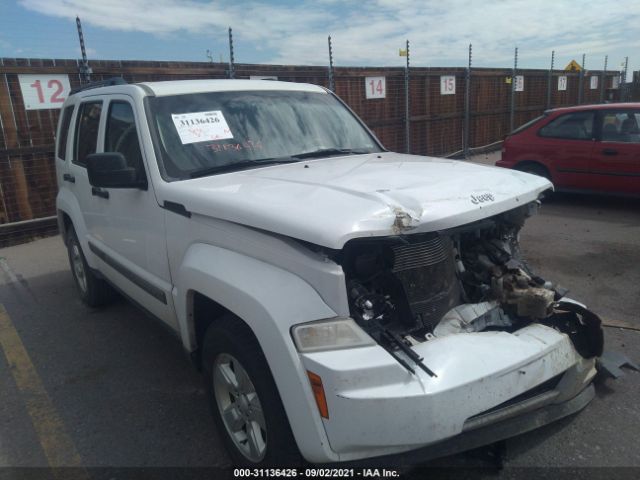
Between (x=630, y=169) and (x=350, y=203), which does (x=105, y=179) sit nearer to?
(x=350, y=203)

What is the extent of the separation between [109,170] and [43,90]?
5894 mm

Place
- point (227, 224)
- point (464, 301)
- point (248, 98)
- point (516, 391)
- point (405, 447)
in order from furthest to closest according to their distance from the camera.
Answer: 1. point (248, 98)
2. point (464, 301)
3. point (227, 224)
4. point (516, 391)
5. point (405, 447)

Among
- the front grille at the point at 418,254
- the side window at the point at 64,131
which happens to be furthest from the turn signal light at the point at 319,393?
the side window at the point at 64,131

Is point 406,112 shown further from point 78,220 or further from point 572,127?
point 78,220

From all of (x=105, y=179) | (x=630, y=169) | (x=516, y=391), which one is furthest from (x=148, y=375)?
(x=630, y=169)

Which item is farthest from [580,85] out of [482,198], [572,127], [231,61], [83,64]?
[482,198]

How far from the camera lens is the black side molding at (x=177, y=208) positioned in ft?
8.98

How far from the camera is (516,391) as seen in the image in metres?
2.12

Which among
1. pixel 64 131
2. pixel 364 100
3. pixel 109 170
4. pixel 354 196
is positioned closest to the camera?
pixel 354 196

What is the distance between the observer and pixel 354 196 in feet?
7.44

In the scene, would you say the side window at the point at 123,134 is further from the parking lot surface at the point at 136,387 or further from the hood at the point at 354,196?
the parking lot surface at the point at 136,387

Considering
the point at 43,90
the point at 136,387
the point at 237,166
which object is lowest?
the point at 136,387

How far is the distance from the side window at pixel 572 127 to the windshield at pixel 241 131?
18.0ft

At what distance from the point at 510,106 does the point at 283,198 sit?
51.6 ft
